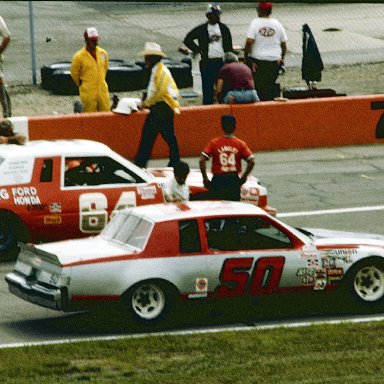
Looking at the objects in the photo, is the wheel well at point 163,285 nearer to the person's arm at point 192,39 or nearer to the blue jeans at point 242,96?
the blue jeans at point 242,96

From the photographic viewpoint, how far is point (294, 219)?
16359mm

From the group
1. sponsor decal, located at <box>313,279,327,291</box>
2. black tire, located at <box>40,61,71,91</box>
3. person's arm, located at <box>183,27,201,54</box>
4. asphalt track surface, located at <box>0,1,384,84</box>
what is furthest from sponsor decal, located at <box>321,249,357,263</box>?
asphalt track surface, located at <box>0,1,384,84</box>

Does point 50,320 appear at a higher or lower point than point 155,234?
Result: lower

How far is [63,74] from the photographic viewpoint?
2267cm

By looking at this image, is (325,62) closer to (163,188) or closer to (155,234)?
(163,188)

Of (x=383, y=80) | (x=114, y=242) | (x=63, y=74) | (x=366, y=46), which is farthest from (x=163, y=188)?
(x=366, y=46)

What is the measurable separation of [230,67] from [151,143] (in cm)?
216

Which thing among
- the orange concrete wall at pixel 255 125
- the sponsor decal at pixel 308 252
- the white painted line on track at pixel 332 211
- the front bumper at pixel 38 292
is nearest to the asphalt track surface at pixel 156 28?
the orange concrete wall at pixel 255 125

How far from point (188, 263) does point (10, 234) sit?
3.21m

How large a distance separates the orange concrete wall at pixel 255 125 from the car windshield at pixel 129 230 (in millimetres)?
6687

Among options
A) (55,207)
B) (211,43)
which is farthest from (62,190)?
(211,43)

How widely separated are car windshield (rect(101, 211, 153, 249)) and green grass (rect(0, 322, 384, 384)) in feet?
3.36

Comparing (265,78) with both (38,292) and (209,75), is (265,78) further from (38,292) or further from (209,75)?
(38,292)

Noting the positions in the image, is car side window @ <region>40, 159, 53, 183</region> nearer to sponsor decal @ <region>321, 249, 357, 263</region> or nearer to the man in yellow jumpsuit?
sponsor decal @ <region>321, 249, 357, 263</region>
